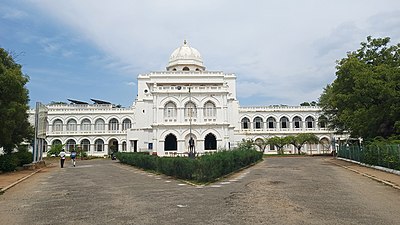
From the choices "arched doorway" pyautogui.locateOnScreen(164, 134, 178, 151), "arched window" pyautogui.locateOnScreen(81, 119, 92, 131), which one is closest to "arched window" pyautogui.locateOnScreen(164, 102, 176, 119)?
"arched doorway" pyautogui.locateOnScreen(164, 134, 178, 151)

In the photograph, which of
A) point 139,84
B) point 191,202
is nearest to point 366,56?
point 191,202

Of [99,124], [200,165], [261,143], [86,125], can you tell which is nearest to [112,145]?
[99,124]

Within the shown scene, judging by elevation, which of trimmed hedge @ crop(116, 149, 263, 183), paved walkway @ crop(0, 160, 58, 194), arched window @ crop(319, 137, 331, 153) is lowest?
paved walkway @ crop(0, 160, 58, 194)

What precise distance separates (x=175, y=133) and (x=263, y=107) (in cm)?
1980

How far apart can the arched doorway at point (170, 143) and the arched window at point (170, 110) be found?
7.80 feet

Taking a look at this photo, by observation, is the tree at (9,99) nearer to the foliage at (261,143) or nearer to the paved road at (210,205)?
the paved road at (210,205)

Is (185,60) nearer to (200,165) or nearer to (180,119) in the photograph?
(180,119)

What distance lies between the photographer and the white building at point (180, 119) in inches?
1694

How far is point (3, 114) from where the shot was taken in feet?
66.7

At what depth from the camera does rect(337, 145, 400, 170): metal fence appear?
727 inches

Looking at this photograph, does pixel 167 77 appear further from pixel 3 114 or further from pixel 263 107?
pixel 3 114

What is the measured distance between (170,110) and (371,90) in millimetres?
24907

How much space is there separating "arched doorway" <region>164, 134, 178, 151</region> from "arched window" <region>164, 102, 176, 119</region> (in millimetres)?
2379

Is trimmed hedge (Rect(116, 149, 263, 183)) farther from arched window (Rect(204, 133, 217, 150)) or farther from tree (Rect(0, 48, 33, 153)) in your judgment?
arched window (Rect(204, 133, 217, 150))
